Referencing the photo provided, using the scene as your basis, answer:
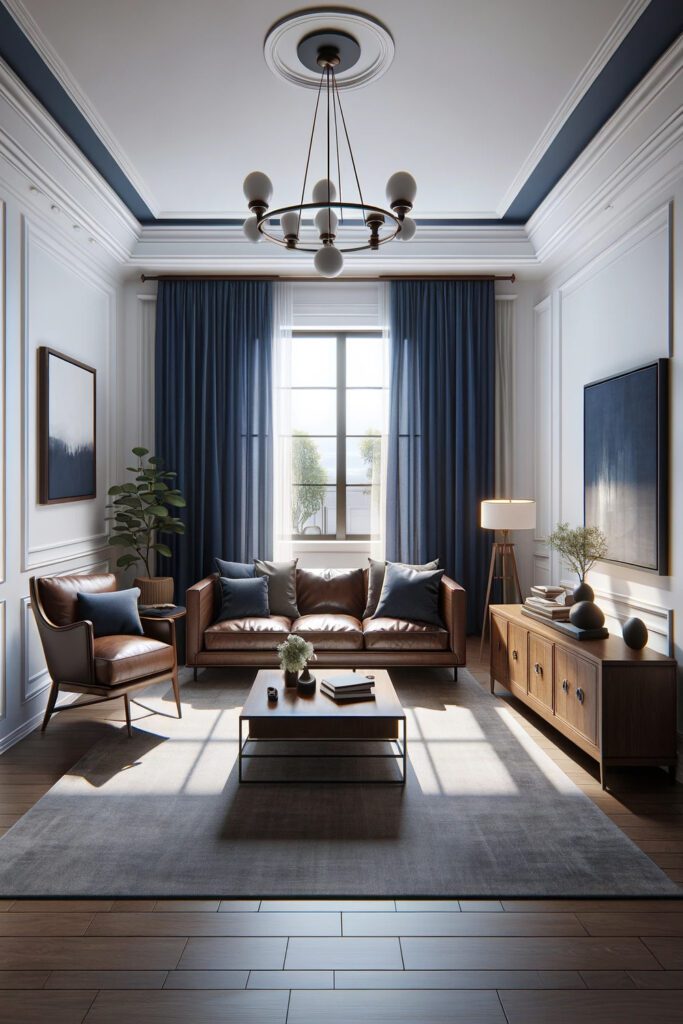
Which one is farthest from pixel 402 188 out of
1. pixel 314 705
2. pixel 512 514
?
pixel 512 514

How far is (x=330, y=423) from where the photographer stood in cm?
621

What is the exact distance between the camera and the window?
6.18 m

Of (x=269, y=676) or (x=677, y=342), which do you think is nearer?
(x=677, y=342)

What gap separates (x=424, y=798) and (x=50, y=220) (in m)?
4.08

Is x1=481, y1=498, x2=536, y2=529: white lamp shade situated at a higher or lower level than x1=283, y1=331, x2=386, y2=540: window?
lower

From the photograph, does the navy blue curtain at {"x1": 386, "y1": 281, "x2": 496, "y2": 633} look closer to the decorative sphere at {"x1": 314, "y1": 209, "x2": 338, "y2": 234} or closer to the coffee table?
the coffee table

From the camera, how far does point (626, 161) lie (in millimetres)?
3842

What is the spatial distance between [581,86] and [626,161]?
1.73 feet

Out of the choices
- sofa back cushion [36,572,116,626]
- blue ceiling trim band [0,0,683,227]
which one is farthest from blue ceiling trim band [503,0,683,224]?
sofa back cushion [36,572,116,626]

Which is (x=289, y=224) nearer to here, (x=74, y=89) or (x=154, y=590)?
(x=74, y=89)

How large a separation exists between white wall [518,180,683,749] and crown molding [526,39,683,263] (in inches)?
4.6

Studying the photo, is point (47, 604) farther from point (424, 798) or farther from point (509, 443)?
point (509, 443)

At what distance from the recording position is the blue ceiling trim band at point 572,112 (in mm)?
3006

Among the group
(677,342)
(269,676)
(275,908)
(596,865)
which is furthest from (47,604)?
(677,342)
